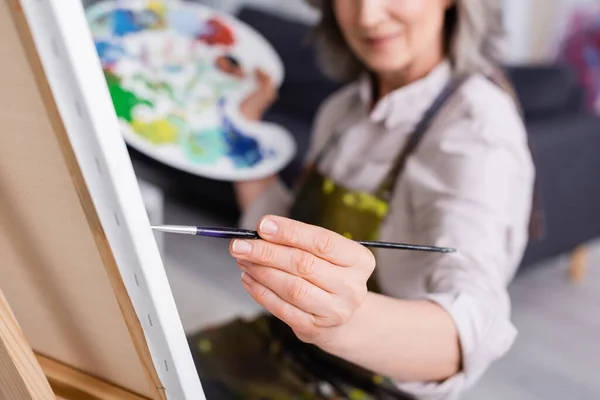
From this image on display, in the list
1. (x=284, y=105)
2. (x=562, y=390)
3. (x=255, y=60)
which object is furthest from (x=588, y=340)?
(x=284, y=105)

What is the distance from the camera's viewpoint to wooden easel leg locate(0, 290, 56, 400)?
568 millimetres

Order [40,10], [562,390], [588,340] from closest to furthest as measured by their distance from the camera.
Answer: [40,10], [562,390], [588,340]

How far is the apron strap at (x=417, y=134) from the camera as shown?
43.6 inches

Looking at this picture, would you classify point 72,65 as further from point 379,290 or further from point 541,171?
point 541,171

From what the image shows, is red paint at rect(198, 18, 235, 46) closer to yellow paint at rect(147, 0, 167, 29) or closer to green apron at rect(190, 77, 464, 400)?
yellow paint at rect(147, 0, 167, 29)

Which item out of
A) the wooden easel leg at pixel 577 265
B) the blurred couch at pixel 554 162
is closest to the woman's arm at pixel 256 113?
the blurred couch at pixel 554 162

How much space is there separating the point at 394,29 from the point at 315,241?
1.99ft

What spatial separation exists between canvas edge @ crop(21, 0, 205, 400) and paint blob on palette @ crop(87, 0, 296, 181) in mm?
758

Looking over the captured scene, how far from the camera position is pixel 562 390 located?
2.13 metres

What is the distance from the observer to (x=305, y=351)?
1.17m

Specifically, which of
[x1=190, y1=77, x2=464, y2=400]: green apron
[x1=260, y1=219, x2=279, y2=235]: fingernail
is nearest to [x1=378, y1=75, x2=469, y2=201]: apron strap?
[x1=190, y1=77, x2=464, y2=400]: green apron

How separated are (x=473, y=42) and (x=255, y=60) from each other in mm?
579

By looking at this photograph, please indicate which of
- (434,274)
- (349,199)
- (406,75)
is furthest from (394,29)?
(434,274)

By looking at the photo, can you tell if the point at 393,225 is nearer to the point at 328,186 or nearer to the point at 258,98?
the point at 328,186
